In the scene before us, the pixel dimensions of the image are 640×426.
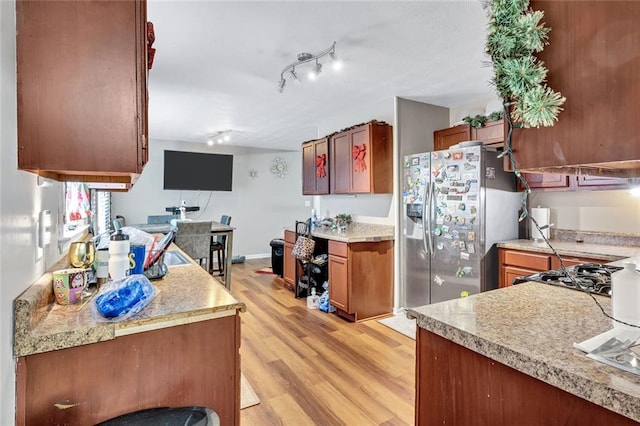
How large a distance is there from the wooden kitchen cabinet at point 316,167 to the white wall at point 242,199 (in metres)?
2.27

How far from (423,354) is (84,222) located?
8.99 feet

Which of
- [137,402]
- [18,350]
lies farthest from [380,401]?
[18,350]

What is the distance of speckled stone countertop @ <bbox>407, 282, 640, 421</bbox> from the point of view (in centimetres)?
66

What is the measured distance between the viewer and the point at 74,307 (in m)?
1.18

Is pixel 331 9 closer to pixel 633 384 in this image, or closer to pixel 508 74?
pixel 508 74

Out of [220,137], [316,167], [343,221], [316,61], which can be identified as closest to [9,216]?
[316,61]

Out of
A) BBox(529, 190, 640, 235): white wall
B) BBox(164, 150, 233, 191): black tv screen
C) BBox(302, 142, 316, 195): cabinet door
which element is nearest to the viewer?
BBox(529, 190, 640, 235): white wall

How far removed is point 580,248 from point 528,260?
0.38 meters

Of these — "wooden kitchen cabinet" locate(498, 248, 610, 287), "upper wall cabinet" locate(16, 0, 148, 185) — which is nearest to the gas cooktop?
"wooden kitchen cabinet" locate(498, 248, 610, 287)

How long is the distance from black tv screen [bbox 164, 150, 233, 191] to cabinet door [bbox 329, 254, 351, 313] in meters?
3.59

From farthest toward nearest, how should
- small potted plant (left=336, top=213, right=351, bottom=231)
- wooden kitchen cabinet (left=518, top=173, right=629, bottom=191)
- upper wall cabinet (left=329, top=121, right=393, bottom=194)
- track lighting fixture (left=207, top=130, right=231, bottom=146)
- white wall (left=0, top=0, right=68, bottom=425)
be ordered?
track lighting fixture (left=207, top=130, right=231, bottom=146)
small potted plant (left=336, top=213, right=351, bottom=231)
upper wall cabinet (left=329, top=121, right=393, bottom=194)
wooden kitchen cabinet (left=518, top=173, right=629, bottom=191)
white wall (left=0, top=0, right=68, bottom=425)

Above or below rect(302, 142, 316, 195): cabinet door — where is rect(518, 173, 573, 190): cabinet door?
below

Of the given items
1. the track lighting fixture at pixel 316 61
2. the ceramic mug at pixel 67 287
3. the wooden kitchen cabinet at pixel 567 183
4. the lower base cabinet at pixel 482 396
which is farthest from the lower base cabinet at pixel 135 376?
the wooden kitchen cabinet at pixel 567 183

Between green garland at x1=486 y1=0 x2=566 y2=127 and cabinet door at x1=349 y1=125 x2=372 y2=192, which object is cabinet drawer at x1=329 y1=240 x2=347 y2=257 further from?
green garland at x1=486 y1=0 x2=566 y2=127
